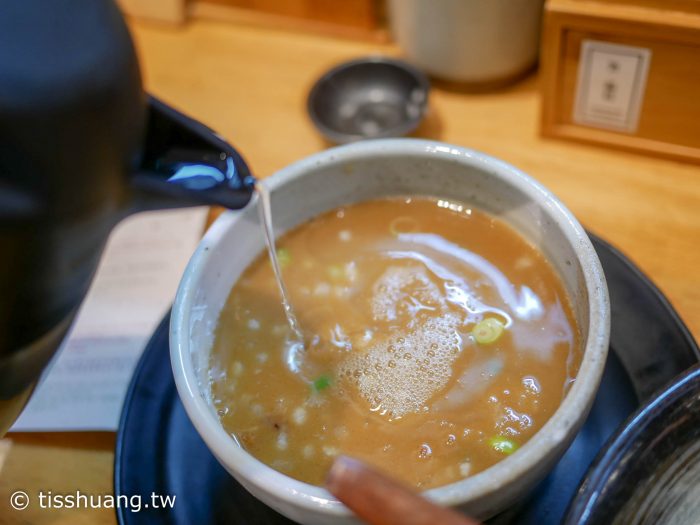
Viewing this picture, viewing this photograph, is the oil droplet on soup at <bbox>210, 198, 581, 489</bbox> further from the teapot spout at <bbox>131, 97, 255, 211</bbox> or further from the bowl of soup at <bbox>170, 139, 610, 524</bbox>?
the teapot spout at <bbox>131, 97, 255, 211</bbox>

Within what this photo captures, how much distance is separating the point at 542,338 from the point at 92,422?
2.39 feet

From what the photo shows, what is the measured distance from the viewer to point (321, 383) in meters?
Result: 1.04

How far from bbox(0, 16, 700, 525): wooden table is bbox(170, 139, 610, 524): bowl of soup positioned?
235 millimetres

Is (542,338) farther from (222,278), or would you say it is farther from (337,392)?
(222,278)

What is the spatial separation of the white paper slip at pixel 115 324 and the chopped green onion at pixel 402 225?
46cm

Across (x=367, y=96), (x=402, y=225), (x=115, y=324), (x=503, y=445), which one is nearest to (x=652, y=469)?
(x=503, y=445)

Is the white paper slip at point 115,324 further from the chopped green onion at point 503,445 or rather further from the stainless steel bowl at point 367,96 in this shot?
the chopped green onion at point 503,445

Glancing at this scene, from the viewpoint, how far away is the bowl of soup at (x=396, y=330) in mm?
887

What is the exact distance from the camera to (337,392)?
3.36ft

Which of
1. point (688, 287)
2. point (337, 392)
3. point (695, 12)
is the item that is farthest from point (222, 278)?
point (695, 12)

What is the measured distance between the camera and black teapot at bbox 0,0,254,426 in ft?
2.18

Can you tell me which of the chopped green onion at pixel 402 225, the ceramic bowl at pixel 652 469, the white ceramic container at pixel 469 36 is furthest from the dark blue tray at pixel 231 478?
the white ceramic container at pixel 469 36

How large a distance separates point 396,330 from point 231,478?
0.32 metres

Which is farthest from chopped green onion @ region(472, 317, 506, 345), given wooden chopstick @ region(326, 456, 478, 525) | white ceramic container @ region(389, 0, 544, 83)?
white ceramic container @ region(389, 0, 544, 83)
